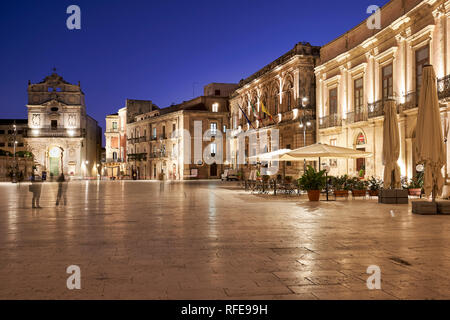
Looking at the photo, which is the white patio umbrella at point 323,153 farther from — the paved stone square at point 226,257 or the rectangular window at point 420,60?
the paved stone square at point 226,257

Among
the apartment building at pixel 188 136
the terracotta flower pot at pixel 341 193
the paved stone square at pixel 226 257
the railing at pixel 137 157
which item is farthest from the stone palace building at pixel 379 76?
the railing at pixel 137 157

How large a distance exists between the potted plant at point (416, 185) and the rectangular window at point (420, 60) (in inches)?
149

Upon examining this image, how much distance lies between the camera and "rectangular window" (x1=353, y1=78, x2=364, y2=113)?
974 inches

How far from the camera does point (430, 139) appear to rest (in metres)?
11.1

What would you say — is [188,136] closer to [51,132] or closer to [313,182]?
[51,132]

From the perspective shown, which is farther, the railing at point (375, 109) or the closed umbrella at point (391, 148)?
the railing at point (375, 109)

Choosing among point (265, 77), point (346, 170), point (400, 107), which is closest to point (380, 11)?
point (400, 107)

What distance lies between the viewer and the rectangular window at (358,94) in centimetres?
2473

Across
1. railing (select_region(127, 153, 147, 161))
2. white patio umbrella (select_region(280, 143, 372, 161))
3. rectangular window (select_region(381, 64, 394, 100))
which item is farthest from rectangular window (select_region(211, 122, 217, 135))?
white patio umbrella (select_region(280, 143, 372, 161))

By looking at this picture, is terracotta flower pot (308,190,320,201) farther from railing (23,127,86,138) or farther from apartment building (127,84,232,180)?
railing (23,127,86,138)

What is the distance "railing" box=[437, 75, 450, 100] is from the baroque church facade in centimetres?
5543

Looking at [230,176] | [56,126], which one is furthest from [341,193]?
[56,126]

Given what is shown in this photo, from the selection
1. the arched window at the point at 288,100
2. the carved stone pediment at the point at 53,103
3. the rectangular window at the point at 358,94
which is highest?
the carved stone pediment at the point at 53,103
